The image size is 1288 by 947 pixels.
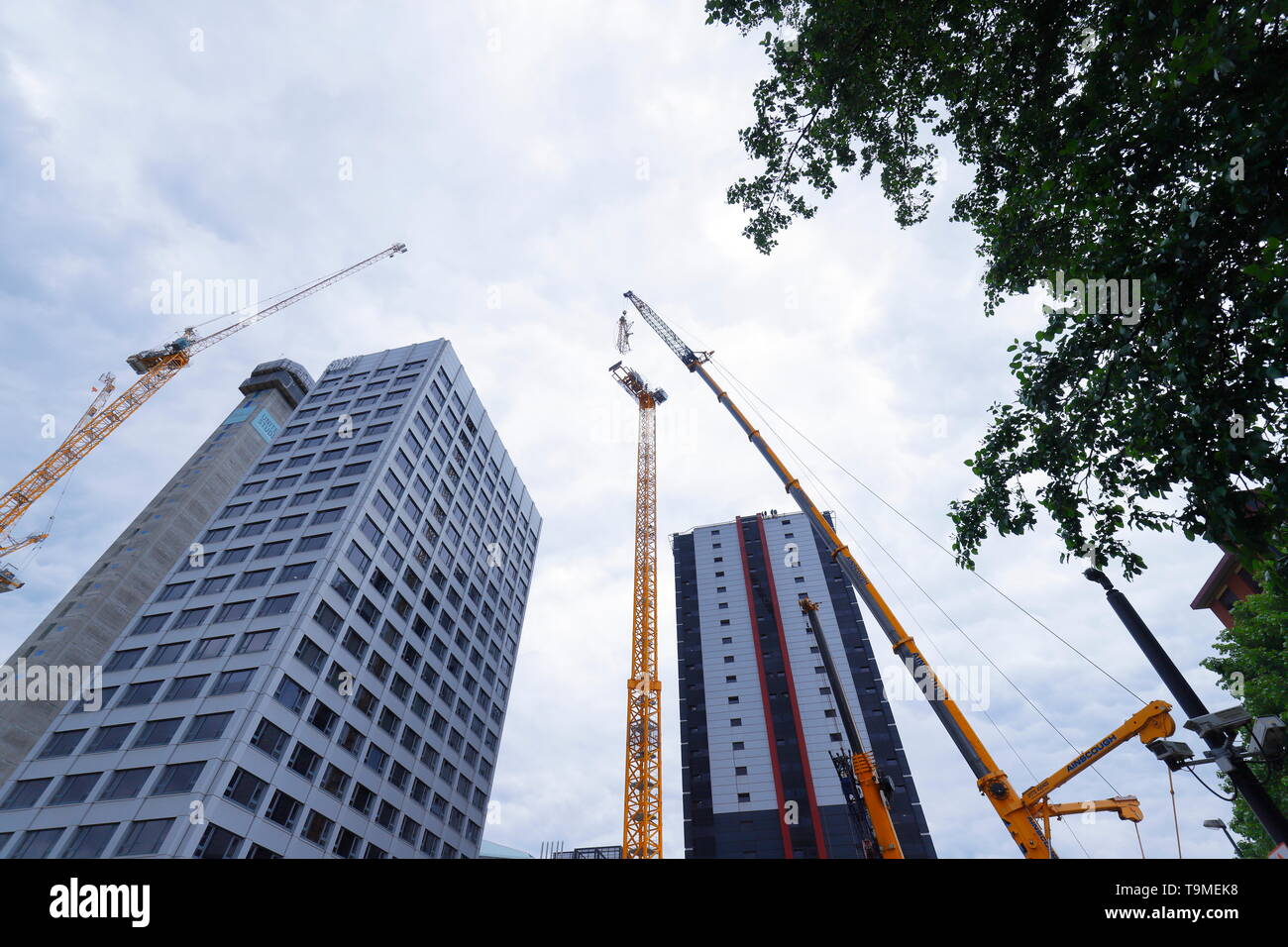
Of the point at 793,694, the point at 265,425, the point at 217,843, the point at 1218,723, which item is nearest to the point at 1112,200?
the point at 1218,723

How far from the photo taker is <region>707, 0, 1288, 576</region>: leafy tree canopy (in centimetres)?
835

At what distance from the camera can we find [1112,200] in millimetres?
9523

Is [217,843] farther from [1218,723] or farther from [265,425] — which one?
[265,425]

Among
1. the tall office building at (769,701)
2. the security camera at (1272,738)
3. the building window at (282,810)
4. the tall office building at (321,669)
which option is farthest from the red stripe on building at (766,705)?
the security camera at (1272,738)

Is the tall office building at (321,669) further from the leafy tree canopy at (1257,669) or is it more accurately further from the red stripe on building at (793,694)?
the leafy tree canopy at (1257,669)

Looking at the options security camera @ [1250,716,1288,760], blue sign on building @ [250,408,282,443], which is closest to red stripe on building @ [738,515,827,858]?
security camera @ [1250,716,1288,760]

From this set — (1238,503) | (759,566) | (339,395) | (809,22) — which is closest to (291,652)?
(339,395)

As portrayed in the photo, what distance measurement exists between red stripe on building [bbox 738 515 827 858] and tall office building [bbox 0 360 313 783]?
63602 mm

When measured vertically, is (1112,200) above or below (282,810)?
below

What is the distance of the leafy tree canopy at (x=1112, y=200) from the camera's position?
27.4 ft

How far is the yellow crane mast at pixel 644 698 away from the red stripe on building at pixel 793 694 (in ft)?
49.4

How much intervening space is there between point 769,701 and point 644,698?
733 inches

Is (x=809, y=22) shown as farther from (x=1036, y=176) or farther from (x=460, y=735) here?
(x=460, y=735)

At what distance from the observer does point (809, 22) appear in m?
14.7
